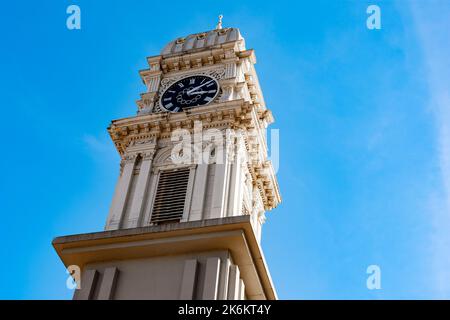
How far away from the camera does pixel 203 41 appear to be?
4859 cm

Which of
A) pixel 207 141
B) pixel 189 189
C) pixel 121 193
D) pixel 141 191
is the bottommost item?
pixel 189 189

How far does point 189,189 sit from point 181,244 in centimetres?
1226

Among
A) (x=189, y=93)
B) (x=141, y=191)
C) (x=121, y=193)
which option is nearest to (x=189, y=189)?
(x=141, y=191)

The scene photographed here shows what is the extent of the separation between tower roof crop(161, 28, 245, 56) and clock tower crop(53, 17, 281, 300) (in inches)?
3.8

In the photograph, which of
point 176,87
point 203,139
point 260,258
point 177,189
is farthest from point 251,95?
point 260,258

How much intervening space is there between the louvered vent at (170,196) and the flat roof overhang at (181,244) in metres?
10.7

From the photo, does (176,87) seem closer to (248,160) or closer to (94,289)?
(248,160)

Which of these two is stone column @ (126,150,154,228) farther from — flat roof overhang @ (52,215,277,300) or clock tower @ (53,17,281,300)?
flat roof overhang @ (52,215,277,300)

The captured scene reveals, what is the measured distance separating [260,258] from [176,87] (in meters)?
22.4

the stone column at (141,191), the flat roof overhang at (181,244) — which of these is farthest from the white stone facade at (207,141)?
the flat roof overhang at (181,244)

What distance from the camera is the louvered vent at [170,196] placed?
35688 millimetres

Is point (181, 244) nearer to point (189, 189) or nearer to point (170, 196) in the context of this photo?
point (189, 189)

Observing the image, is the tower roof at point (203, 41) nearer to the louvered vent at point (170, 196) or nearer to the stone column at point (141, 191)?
the stone column at point (141, 191)

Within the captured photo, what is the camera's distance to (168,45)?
4956 centimetres
